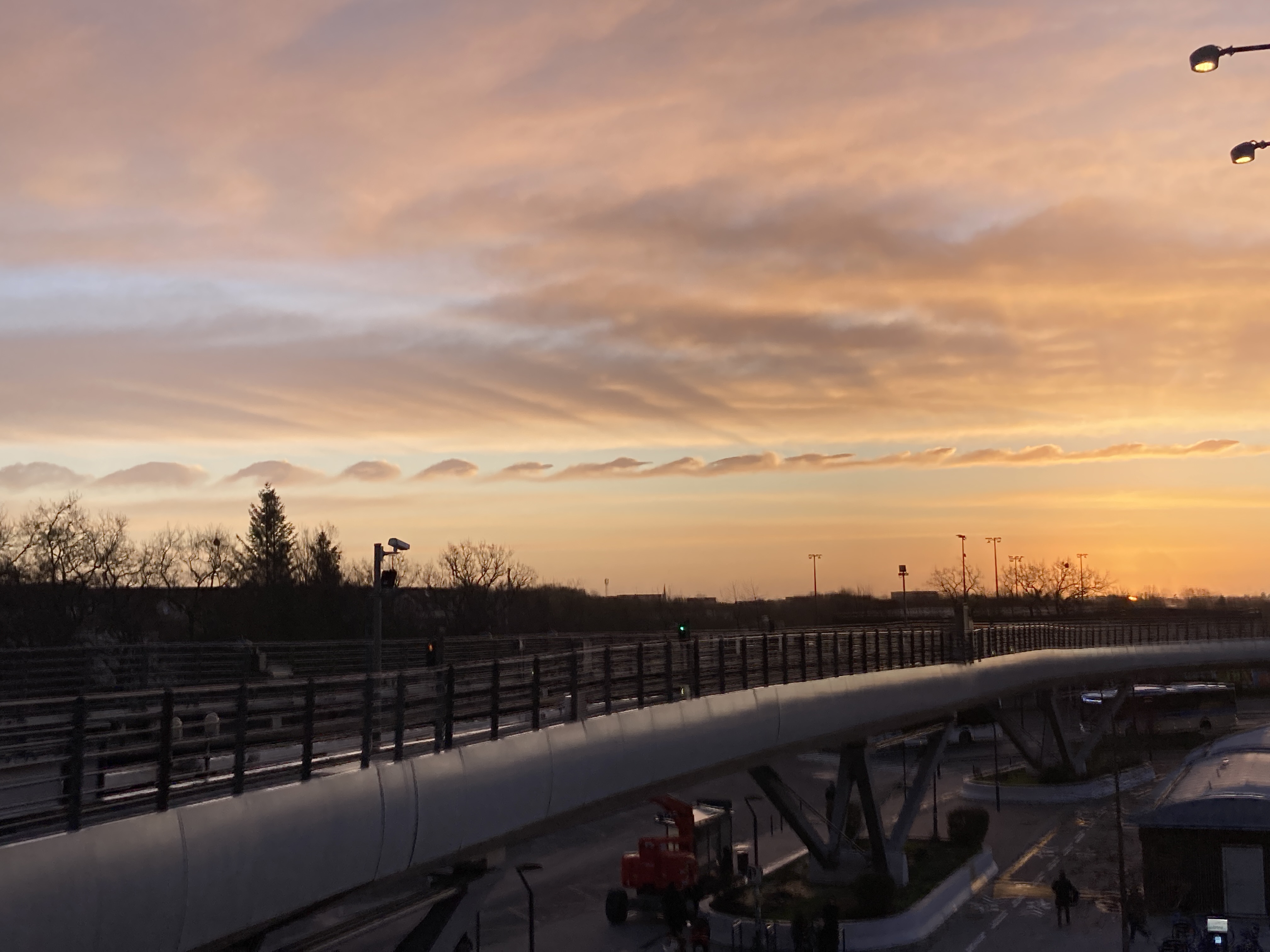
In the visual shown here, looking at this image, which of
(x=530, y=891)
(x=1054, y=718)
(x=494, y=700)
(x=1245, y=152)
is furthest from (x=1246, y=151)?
(x=1054, y=718)

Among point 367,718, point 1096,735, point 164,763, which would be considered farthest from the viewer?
point 1096,735

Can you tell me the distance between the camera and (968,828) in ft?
153

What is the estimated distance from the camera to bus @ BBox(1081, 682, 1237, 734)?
326 feet

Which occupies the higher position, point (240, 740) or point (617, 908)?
point (240, 740)

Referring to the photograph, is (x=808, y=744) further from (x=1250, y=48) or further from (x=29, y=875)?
(x=29, y=875)

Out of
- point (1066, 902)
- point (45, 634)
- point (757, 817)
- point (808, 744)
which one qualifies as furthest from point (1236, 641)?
point (45, 634)

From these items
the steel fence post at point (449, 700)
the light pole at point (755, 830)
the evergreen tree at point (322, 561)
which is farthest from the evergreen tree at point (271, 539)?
the steel fence post at point (449, 700)

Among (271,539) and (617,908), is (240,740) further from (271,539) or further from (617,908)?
(271,539)

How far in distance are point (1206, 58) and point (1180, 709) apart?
339 feet

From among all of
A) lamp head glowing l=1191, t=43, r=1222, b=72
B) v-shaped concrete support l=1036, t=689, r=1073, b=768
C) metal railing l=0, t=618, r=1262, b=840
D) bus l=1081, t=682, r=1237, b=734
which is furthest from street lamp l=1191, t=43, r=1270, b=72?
bus l=1081, t=682, r=1237, b=734

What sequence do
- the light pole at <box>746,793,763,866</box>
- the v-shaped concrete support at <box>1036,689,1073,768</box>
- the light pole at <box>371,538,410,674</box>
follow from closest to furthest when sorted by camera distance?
the light pole at <box>371,538,410,674</box> → the light pole at <box>746,793,763,866</box> → the v-shaped concrete support at <box>1036,689,1073,768</box>

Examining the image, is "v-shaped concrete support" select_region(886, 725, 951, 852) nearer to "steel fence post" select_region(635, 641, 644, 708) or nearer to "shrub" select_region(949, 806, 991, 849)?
"shrub" select_region(949, 806, 991, 849)

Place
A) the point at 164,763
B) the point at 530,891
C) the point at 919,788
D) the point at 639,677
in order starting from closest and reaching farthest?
1. the point at 164,763
2. the point at 639,677
3. the point at 530,891
4. the point at 919,788

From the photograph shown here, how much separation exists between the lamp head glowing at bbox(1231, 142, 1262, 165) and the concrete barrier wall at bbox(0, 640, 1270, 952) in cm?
1268
